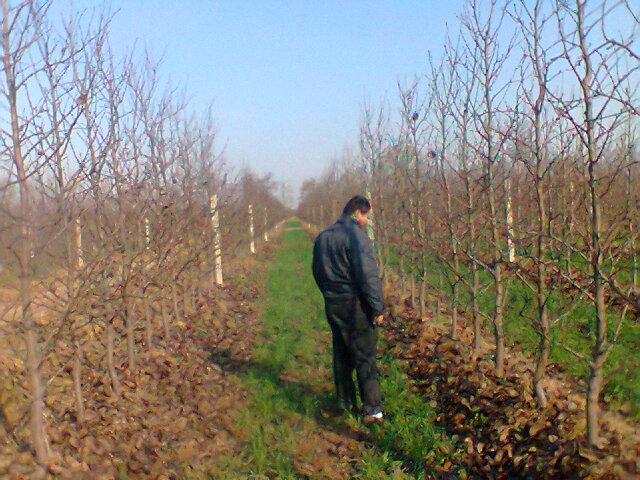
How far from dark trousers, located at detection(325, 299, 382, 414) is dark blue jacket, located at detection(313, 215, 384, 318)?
0.10 metres

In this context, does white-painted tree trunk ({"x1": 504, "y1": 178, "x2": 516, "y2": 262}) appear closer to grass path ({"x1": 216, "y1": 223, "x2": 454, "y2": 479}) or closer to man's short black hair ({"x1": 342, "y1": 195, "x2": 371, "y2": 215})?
man's short black hair ({"x1": 342, "y1": 195, "x2": 371, "y2": 215})

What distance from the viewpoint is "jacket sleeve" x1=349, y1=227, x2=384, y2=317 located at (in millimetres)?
4384

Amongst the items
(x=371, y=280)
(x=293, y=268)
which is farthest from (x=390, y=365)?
(x=293, y=268)

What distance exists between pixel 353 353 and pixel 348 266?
77 cm

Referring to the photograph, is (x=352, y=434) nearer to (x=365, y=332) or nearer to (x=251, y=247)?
(x=365, y=332)

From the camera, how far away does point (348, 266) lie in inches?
178

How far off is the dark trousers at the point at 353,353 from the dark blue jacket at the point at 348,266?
0.10 m

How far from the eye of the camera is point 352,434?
4.27 m

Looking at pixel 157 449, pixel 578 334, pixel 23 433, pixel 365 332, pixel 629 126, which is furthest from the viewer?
pixel 629 126

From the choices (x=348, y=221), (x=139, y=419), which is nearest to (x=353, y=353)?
(x=348, y=221)

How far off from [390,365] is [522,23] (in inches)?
141

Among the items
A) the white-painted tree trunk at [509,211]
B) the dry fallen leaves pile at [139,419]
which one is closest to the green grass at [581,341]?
the white-painted tree trunk at [509,211]

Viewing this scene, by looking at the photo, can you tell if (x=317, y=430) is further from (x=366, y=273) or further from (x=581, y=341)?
(x=581, y=341)

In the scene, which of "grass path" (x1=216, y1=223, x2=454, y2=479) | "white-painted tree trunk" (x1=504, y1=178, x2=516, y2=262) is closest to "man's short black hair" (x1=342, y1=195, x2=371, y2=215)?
"white-painted tree trunk" (x1=504, y1=178, x2=516, y2=262)
